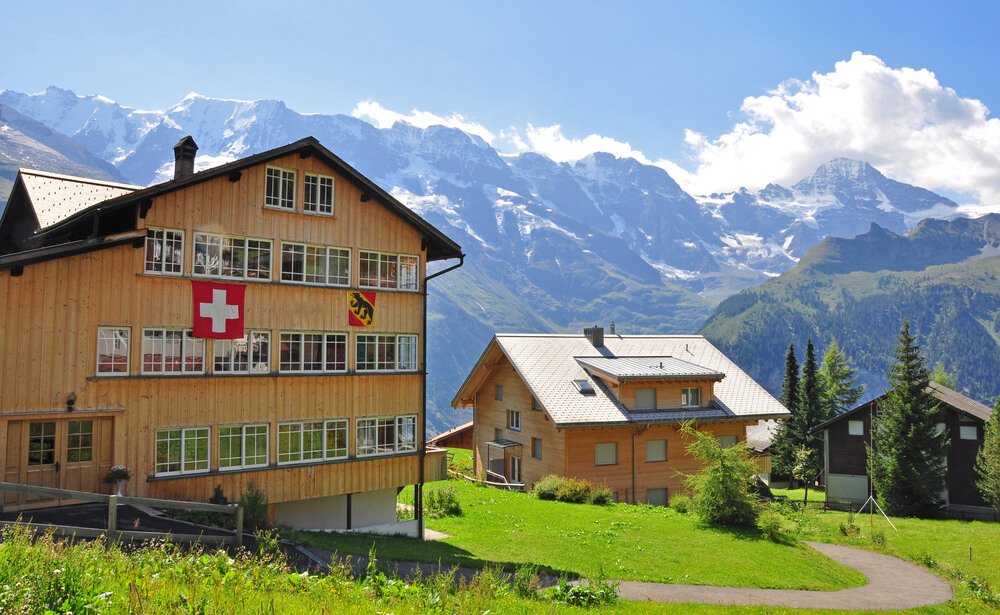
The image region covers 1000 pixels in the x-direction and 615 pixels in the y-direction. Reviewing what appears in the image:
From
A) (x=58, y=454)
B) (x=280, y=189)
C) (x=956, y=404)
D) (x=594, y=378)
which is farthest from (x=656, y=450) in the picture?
(x=58, y=454)

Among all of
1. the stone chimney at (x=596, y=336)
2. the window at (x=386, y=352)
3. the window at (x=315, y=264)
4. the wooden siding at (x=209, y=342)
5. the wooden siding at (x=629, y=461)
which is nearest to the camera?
the wooden siding at (x=209, y=342)

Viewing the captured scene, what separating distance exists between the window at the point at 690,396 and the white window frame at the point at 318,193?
28.3 meters

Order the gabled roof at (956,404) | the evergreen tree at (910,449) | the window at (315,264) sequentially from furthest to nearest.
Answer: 1. the gabled roof at (956,404)
2. the evergreen tree at (910,449)
3. the window at (315,264)

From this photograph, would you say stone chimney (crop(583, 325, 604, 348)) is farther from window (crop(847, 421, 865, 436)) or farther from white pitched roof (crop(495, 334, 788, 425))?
window (crop(847, 421, 865, 436))

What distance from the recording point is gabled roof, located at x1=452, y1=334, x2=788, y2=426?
43253 mm

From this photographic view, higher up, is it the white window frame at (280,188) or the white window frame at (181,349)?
the white window frame at (280,188)

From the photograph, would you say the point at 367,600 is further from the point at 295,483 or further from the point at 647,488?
the point at 647,488

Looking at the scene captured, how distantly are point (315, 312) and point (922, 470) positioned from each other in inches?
1654

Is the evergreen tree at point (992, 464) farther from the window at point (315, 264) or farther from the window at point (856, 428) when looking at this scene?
the window at point (315, 264)

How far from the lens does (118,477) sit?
2200cm

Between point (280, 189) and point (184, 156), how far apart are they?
422cm

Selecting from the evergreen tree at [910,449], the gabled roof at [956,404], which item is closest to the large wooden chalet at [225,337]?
the evergreen tree at [910,449]

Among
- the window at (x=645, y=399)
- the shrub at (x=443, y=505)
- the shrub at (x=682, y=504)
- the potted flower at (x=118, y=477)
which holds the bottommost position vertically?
the shrub at (x=682, y=504)

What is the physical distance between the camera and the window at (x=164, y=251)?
77.6ft
